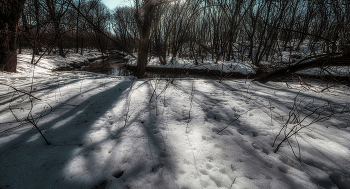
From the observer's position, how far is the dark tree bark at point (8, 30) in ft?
12.8

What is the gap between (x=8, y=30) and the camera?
4.02 m

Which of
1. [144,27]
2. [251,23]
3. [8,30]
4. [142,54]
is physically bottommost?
[142,54]

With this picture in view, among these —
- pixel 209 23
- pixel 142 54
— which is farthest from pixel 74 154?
pixel 209 23

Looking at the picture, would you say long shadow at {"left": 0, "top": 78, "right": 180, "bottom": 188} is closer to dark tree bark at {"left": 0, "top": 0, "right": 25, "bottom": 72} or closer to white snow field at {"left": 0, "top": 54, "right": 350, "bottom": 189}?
white snow field at {"left": 0, "top": 54, "right": 350, "bottom": 189}

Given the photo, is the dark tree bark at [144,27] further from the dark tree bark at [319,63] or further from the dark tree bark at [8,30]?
the dark tree bark at [319,63]

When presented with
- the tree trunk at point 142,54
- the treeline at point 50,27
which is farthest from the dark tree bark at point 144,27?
the treeline at point 50,27

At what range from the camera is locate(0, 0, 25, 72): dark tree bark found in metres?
3.89

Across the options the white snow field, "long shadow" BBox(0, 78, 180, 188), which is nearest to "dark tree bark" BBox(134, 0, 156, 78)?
the white snow field

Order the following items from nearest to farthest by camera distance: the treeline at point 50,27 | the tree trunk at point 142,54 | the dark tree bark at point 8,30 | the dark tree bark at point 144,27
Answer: the dark tree bark at point 8,30 → the treeline at point 50,27 → the dark tree bark at point 144,27 → the tree trunk at point 142,54

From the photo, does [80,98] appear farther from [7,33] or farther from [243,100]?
[7,33]

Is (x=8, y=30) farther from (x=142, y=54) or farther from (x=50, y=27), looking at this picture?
(x=50, y=27)

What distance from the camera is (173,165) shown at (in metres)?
1.08

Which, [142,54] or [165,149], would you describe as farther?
[142,54]

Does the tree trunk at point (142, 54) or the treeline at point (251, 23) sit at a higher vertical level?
the treeline at point (251, 23)
